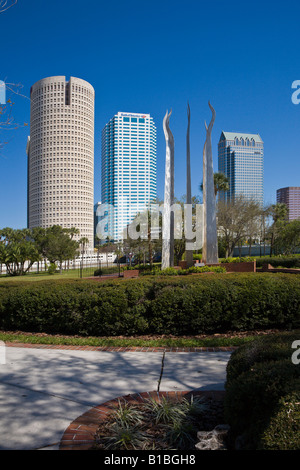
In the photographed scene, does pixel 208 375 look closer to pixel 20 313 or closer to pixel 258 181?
pixel 20 313

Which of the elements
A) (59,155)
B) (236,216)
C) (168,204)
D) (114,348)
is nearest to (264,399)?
(114,348)

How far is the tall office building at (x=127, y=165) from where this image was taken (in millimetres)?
166625

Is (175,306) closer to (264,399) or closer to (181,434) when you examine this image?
(181,434)

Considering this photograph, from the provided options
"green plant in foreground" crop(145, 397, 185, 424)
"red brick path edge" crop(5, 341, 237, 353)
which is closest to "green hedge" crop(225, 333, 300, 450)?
"green plant in foreground" crop(145, 397, 185, 424)

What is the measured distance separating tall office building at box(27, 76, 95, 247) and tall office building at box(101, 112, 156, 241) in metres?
19.4

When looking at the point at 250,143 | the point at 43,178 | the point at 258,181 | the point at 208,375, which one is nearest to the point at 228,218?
the point at 208,375

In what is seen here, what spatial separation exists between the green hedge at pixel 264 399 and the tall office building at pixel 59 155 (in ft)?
487

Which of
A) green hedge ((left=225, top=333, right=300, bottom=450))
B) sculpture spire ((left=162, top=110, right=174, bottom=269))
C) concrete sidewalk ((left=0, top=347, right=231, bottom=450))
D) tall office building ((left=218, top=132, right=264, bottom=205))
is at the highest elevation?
tall office building ((left=218, top=132, right=264, bottom=205))

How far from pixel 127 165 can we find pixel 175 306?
16561cm

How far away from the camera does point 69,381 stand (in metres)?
4.56

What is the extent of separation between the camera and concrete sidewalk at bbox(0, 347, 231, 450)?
3326 mm

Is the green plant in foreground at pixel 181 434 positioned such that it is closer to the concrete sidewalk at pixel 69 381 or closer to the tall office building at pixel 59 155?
the concrete sidewalk at pixel 69 381

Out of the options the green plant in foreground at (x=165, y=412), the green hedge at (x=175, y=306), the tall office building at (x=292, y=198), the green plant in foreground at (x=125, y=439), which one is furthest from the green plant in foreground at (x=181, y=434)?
the tall office building at (x=292, y=198)

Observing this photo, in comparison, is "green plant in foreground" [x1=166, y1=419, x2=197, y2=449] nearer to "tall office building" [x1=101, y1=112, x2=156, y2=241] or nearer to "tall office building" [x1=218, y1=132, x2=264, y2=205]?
"tall office building" [x1=218, y1=132, x2=264, y2=205]
